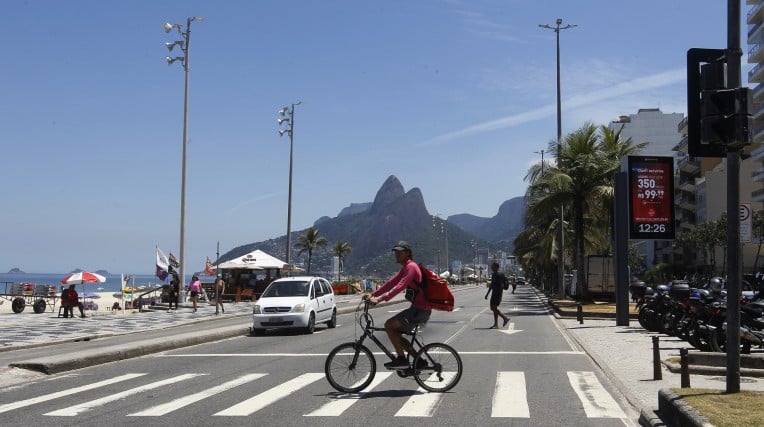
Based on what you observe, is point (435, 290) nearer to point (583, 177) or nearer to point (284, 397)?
point (284, 397)

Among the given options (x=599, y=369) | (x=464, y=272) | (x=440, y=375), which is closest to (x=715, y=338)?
(x=599, y=369)

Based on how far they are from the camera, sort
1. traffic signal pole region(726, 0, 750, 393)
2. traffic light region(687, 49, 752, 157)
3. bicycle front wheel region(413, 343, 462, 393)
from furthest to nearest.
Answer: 1. bicycle front wheel region(413, 343, 462, 393)
2. traffic signal pole region(726, 0, 750, 393)
3. traffic light region(687, 49, 752, 157)

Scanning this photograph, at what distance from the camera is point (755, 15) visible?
65.8 meters

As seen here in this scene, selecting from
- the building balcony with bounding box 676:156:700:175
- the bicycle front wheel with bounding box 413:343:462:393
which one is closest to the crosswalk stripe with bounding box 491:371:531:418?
the bicycle front wheel with bounding box 413:343:462:393

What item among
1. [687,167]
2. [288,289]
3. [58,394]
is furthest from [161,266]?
[687,167]

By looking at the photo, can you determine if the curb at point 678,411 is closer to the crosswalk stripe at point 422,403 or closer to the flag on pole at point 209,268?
the crosswalk stripe at point 422,403

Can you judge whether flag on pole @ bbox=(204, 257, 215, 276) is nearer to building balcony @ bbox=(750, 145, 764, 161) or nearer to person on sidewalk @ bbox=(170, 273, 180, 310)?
person on sidewalk @ bbox=(170, 273, 180, 310)

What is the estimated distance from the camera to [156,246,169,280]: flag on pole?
1464 inches

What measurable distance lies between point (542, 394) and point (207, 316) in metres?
23.4

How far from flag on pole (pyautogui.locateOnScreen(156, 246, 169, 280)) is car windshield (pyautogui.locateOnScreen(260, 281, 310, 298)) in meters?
15.9

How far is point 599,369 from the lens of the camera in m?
12.8

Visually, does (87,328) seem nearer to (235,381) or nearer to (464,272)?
(235,381)

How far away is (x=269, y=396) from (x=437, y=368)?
85.9 inches

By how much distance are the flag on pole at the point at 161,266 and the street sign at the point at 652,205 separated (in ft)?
74.7
